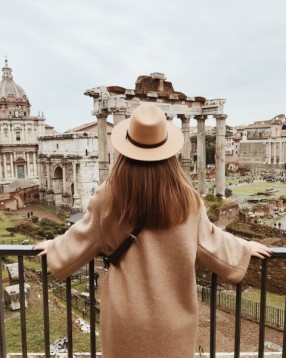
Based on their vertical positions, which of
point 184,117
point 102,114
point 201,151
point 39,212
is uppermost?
point 184,117

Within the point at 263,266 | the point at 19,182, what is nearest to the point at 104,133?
the point at 263,266

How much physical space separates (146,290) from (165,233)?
29 cm

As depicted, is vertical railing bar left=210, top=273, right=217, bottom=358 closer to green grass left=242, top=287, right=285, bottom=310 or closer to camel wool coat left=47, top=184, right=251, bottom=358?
camel wool coat left=47, top=184, right=251, bottom=358

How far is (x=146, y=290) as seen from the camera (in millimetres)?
1736

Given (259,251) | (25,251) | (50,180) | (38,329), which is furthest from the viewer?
(50,180)

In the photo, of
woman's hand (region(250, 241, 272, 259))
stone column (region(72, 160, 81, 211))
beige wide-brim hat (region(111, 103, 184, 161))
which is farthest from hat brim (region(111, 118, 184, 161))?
stone column (region(72, 160, 81, 211))

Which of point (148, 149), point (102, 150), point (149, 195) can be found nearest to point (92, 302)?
point (149, 195)

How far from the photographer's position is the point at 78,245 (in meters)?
1.86

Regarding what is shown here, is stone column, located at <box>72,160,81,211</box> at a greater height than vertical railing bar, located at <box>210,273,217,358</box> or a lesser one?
lesser

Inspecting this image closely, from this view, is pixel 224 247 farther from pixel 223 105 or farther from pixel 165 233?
pixel 223 105

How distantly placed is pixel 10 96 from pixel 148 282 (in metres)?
47.3

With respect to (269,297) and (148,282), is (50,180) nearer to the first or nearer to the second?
(269,297)

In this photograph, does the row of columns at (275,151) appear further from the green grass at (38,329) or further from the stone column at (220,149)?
the green grass at (38,329)

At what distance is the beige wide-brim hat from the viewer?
1.74 m
